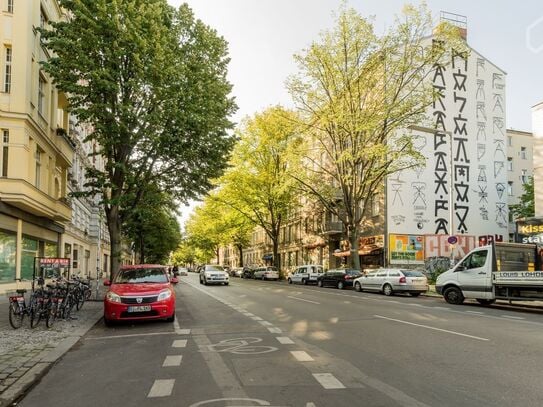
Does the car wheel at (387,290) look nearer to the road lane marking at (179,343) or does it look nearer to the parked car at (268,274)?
the road lane marking at (179,343)

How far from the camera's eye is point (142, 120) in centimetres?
1964

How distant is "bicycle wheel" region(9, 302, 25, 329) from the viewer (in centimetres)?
1127

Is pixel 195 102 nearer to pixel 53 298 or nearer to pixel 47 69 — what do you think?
pixel 47 69

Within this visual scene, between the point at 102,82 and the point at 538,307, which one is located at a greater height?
the point at 102,82

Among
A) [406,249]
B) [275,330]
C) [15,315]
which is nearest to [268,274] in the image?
[406,249]

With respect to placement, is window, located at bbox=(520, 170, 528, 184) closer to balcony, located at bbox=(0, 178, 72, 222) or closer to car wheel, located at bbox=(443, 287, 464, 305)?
car wheel, located at bbox=(443, 287, 464, 305)

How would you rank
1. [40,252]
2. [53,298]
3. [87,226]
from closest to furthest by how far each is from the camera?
1. [53,298]
2. [40,252]
3. [87,226]

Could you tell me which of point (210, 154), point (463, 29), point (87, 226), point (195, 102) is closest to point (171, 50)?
point (195, 102)

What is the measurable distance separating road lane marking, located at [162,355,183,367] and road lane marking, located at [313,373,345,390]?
2.27 meters

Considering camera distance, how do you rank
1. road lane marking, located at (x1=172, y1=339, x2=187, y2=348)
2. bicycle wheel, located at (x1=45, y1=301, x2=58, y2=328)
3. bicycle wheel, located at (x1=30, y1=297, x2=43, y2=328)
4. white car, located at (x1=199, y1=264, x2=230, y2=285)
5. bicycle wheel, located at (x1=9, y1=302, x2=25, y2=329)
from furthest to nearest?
1. white car, located at (x1=199, y1=264, x2=230, y2=285)
2. bicycle wheel, located at (x1=45, y1=301, x2=58, y2=328)
3. bicycle wheel, located at (x1=30, y1=297, x2=43, y2=328)
4. bicycle wheel, located at (x1=9, y1=302, x2=25, y2=329)
5. road lane marking, located at (x1=172, y1=339, x2=187, y2=348)

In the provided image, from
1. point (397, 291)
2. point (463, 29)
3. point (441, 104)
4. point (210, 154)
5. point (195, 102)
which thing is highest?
point (463, 29)

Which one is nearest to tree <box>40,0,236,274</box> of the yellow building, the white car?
the yellow building

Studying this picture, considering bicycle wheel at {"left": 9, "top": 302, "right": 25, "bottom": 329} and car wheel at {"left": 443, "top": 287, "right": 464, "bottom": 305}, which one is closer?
bicycle wheel at {"left": 9, "top": 302, "right": 25, "bottom": 329}

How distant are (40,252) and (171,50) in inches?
530
